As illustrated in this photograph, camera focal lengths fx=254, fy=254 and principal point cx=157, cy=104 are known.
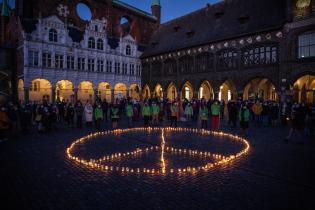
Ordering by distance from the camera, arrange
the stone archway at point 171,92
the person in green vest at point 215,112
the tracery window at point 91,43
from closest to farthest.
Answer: the person in green vest at point 215,112 → the tracery window at point 91,43 → the stone archway at point 171,92

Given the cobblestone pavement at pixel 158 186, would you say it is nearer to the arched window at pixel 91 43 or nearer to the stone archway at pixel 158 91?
the arched window at pixel 91 43

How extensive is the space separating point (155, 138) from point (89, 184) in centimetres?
722

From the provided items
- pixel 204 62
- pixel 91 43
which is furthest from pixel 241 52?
pixel 91 43

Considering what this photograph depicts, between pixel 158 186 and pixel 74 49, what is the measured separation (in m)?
34.3

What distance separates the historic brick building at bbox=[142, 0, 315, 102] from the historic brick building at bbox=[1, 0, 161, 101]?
4937 mm

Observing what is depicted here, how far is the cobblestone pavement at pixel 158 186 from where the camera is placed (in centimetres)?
532

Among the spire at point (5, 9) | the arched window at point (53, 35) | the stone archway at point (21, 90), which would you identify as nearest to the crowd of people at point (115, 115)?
the stone archway at point (21, 90)

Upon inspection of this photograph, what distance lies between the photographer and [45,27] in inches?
1336

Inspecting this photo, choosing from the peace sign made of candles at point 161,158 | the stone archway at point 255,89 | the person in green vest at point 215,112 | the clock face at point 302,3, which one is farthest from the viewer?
the stone archway at point 255,89

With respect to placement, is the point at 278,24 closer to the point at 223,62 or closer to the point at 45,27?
the point at 223,62

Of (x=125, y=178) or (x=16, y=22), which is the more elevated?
(x=16, y=22)

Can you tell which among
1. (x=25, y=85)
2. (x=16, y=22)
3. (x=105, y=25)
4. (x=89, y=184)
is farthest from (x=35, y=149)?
(x=105, y=25)

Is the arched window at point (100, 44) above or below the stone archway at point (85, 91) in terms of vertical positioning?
above

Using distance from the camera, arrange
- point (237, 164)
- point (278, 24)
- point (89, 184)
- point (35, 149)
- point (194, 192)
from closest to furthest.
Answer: point (194, 192) → point (89, 184) → point (237, 164) → point (35, 149) → point (278, 24)
